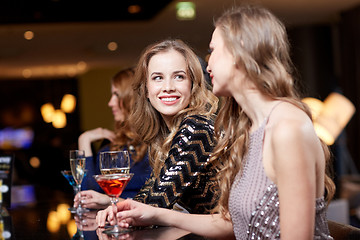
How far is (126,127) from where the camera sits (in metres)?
2.90

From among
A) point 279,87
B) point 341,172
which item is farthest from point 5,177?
point 341,172

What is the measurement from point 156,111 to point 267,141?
988 mm

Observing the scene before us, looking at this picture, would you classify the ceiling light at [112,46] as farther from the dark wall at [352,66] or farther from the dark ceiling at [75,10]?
the dark wall at [352,66]

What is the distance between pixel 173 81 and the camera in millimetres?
1966

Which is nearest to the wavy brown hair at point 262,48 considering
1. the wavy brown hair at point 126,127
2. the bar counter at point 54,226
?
the bar counter at point 54,226

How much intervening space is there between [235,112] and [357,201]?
14.1 ft

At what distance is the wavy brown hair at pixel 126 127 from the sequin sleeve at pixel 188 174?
32.2 inches

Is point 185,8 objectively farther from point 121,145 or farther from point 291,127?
point 291,127

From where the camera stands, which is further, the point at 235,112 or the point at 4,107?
the point at 4,107

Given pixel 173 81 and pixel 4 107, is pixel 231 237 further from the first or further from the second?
pixel 4 107

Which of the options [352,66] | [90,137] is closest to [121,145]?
[90,137]

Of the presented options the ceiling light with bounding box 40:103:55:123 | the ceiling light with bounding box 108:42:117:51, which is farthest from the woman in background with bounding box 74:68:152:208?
the ceiling light with bounding box 108:42:117:51

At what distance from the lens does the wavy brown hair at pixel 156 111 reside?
76.9 inches

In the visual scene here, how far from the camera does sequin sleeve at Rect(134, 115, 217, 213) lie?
1.67m
